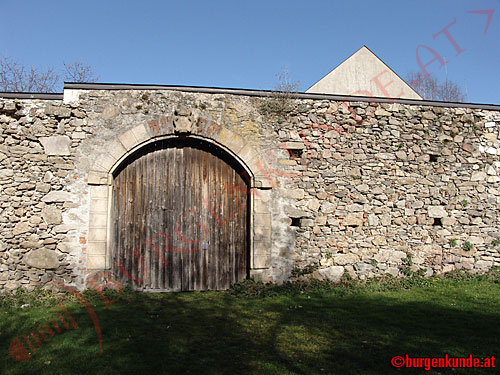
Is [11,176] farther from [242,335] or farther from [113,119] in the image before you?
[242,335]

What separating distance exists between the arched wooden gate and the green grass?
1.33ft

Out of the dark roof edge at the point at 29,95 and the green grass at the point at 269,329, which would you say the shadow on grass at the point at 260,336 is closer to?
the green grass at the point at 269,329

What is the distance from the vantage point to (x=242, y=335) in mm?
4508

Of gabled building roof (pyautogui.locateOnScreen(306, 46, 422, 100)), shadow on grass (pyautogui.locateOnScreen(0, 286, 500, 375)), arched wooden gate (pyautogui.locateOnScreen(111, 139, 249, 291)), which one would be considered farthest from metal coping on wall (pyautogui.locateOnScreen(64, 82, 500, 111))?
gabled building roof (pyautogui.locateOnScreen(306, 46, 422, 100))

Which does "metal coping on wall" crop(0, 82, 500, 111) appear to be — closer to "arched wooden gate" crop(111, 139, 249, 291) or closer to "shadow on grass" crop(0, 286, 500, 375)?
"arched wooden gate" crop(111, 139, 249, 291)

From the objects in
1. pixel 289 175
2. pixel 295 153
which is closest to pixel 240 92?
pixel 295 153

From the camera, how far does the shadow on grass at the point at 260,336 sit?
Result: 12.0ft

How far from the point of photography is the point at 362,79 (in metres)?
14.2

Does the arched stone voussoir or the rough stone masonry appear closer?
the rough stone masonry

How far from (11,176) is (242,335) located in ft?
15.1

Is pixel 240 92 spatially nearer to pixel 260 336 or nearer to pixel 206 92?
pixel 206 92

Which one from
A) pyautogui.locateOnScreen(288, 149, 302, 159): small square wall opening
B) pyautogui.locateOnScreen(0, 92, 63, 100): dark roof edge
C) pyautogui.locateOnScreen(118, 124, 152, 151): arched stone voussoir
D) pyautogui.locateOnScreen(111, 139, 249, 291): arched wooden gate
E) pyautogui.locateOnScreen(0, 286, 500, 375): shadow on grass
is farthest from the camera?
pyautogui.locateOnScreen(288, 149, 302, 159): small square wall opening

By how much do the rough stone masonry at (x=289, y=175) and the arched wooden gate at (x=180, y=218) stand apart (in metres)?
0.27

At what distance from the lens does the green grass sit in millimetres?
3693
